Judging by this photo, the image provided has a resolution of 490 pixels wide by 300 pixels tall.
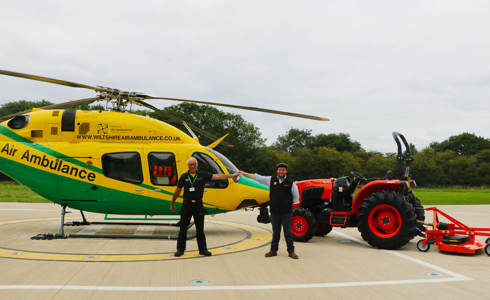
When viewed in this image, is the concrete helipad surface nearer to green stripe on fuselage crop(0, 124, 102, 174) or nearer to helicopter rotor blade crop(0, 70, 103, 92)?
green stripe on fuselage crop(0, 124, 102, 174)

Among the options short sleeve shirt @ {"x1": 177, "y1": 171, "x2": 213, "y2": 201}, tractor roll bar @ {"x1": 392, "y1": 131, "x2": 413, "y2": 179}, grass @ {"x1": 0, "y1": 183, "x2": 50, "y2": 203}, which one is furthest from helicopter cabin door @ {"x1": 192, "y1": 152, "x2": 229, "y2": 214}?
grass @ {"x1": 0, "y1": 183, "x2": 50, "y2": 203}

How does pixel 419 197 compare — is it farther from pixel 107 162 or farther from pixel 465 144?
pixel 465 144

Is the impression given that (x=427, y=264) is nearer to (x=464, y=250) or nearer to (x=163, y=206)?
(x=464, y=250)

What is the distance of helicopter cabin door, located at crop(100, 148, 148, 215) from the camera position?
8.23 meters

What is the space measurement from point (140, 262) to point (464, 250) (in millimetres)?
5891

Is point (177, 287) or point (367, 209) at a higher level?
point (367, 209)

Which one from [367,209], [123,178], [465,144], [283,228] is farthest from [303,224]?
[465,144]

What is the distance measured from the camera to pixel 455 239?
22.6ft

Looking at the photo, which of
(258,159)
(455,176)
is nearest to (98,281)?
(258,159)

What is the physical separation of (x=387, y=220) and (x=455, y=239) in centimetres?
126

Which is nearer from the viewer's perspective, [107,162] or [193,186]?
[193,186]

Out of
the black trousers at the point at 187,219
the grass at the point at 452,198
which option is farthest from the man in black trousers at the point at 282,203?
the grass at the point at 452,198

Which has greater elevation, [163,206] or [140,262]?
[163,206]

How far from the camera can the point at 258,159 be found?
5538cm
